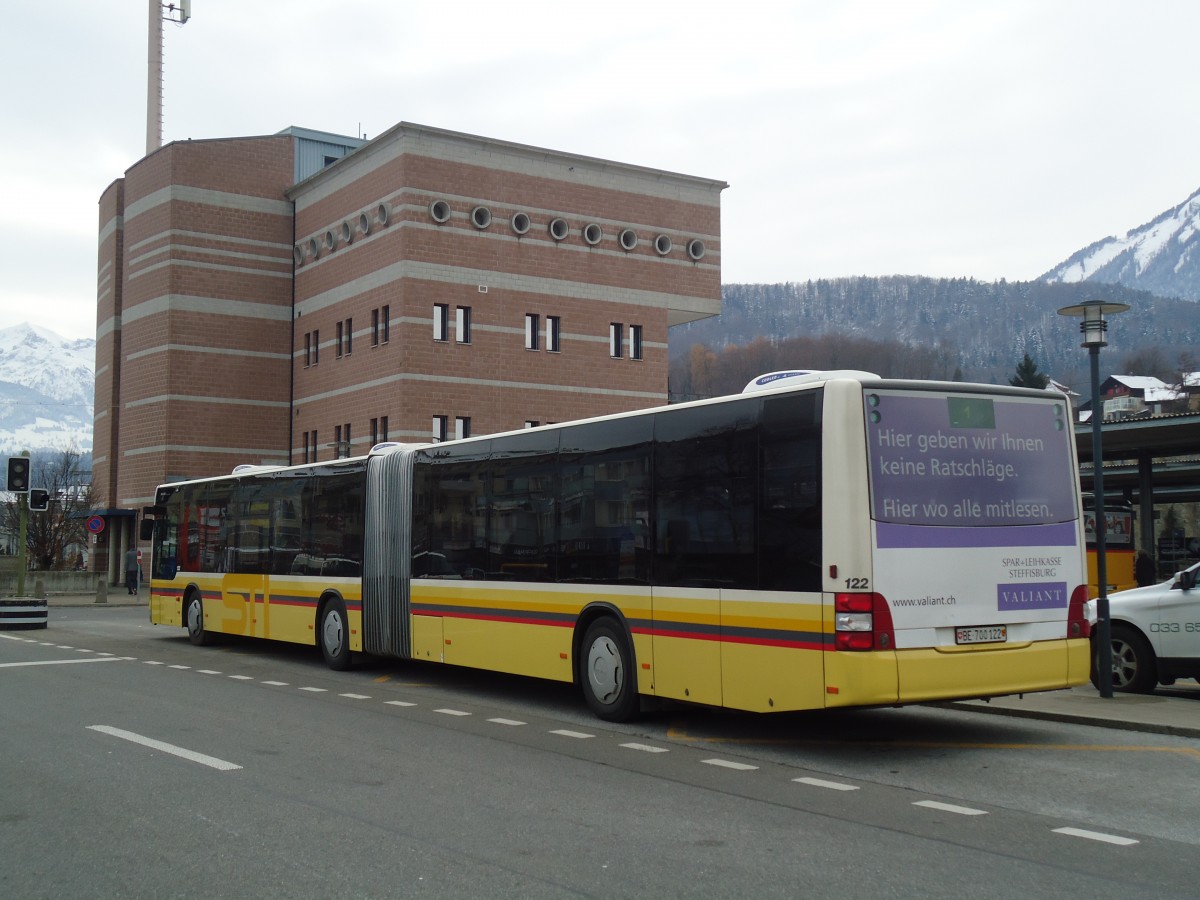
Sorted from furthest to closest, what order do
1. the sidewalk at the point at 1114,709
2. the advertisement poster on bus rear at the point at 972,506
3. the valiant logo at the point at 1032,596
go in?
the sidewalk at the point at 1114,709
the valiant logo at the point at 1032,596
the advertisement poster on bus rear at the point at 972,506

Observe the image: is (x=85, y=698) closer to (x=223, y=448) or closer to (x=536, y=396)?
(x=536, y=396)

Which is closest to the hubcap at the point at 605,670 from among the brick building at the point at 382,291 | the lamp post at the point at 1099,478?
the lamp post at the point at 1099,478

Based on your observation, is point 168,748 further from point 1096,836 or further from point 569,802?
point 1096,836

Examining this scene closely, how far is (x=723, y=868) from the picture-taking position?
606 cm

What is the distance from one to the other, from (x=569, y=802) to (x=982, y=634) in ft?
11.9

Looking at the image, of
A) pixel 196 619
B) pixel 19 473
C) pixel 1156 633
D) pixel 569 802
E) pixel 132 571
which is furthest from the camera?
pixel 132 571

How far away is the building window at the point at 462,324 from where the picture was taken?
41844 millimetres

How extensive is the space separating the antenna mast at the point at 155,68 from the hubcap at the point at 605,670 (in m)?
56.5

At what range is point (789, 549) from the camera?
9.39m

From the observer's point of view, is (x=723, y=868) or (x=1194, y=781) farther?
(x=1194, y=781)

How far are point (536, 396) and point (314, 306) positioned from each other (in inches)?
398

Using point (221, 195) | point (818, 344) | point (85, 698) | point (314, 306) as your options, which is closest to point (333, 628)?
point (85, 698)

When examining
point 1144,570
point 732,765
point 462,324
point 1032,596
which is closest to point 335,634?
point 732,765

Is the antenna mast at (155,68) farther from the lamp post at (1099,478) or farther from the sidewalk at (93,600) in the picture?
the lamp post at (1099,478)
